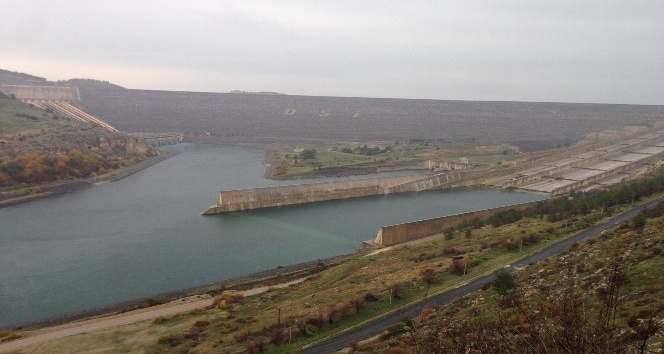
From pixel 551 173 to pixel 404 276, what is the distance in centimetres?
3201

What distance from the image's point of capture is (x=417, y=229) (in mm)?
22672

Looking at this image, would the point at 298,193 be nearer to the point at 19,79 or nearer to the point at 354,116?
the point at 354,116

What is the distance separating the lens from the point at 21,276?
17.7m

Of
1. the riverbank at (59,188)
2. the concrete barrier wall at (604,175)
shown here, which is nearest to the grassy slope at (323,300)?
the concrete barrier wall at (604,175)

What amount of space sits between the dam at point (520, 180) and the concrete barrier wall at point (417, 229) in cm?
1039

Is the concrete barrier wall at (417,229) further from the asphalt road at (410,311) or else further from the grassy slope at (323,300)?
the asphalt road at (410,311)

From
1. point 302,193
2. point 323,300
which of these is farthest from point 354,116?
point 323,300

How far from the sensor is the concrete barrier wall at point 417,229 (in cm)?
2172

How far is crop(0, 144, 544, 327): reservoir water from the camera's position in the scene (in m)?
17.0

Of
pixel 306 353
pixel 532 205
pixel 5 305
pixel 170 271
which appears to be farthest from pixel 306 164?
pixel 306 353

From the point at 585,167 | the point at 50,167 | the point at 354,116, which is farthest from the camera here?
the point at 354,116

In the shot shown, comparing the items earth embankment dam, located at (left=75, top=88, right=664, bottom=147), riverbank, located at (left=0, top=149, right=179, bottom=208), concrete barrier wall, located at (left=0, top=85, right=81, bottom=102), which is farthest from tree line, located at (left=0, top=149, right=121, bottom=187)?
concrete barrier wall, located at (left=0, top=85, right=81, bottom=102)

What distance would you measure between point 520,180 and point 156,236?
27498mm

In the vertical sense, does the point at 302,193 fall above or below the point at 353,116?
below
